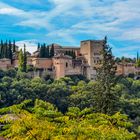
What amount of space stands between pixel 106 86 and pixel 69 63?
129 ft

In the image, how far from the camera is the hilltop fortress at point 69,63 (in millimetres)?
64000

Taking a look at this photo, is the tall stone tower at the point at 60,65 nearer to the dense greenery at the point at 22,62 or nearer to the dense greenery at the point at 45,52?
the dense greenery at the point at 45,52

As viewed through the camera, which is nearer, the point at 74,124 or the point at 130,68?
the point at 74,124

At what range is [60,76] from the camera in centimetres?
6400

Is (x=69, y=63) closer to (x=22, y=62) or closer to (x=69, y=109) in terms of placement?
(x=22, y=62)

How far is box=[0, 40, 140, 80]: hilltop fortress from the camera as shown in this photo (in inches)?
2520

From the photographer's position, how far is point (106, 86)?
1049 inches

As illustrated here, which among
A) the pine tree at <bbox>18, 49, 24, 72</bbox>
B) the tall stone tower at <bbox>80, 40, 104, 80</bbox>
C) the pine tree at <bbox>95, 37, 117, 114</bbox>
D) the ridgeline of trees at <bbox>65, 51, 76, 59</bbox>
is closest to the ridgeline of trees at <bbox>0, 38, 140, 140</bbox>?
the pine tree at <bbox>95, 37, 117, 114</bbox>

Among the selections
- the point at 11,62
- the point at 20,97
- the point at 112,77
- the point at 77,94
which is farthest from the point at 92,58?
the point at 112,77

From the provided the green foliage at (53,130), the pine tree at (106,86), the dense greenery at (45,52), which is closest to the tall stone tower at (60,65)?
the dense greenery at (45,52)

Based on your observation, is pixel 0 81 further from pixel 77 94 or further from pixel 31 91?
pixel 77 94

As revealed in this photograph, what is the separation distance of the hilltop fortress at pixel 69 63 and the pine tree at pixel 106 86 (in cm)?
3428

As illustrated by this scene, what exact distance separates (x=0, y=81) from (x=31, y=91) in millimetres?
4919

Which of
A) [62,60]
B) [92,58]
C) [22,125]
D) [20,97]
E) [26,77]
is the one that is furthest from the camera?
[92,58]
